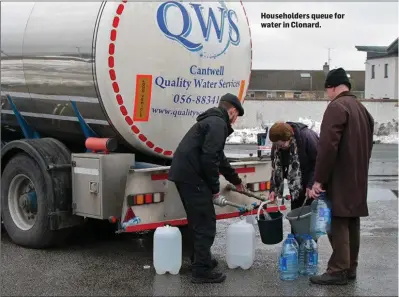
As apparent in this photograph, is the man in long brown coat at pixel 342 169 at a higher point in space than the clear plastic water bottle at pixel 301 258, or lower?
higher

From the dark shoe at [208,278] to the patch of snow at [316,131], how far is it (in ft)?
62.9

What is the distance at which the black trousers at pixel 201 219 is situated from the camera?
5668mm

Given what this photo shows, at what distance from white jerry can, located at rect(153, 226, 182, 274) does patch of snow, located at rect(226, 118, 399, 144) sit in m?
18.9

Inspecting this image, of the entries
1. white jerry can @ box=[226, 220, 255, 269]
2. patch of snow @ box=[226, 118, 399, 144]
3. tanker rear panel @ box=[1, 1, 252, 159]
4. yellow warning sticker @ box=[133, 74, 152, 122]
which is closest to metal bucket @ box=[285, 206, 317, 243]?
white jerry can @ box=[226, 220, 255, 269]

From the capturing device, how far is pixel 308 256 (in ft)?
19.2

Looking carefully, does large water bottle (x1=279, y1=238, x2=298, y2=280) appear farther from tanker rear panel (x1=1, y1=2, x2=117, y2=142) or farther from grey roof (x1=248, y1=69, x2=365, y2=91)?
grey roof (x1=248, y1=69, x2=365, y2=91)

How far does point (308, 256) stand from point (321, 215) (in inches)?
22.2

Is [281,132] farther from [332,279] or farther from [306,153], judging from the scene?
[332,279]

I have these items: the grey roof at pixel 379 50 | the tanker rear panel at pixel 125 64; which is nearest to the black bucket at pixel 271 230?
the tanker rear panel at pixel 125 64

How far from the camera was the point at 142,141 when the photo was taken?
21.6 feet

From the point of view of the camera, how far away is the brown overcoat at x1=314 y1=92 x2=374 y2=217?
210 inches

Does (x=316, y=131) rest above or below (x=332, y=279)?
above

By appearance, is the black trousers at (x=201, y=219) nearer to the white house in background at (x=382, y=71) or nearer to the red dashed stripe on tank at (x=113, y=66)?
the red dashed stripe on tank at (x=113, y=66)

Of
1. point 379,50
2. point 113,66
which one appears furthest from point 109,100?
point 379,50
